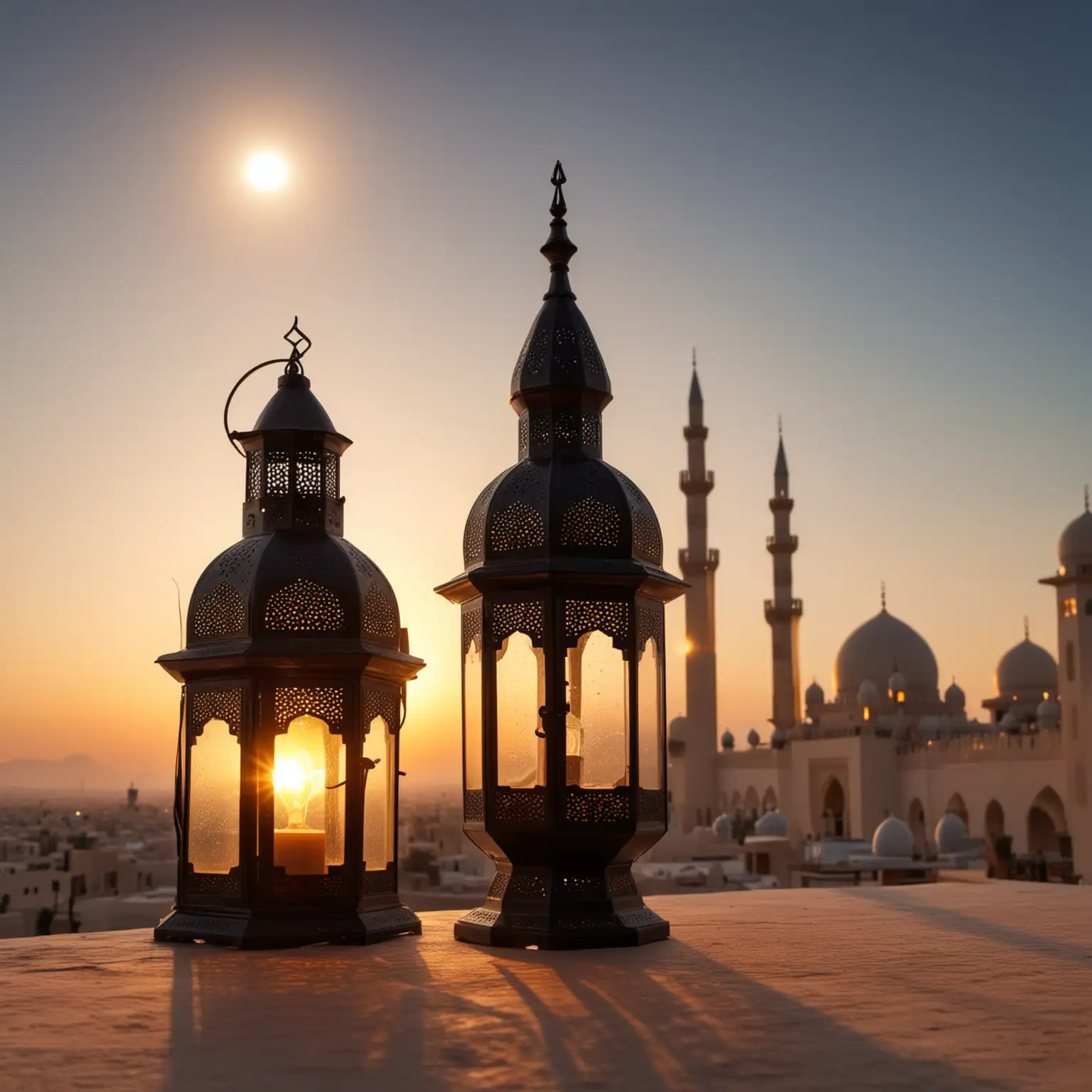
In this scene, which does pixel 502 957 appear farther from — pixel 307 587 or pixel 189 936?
pixel 307 587

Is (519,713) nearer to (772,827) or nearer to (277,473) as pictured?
(277,473)

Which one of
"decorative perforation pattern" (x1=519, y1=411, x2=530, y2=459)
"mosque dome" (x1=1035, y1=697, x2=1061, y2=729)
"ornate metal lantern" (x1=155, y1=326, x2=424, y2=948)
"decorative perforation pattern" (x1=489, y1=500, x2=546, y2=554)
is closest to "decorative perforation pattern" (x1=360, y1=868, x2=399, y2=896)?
"ornate metal lantern" (x1=155, y1=326, x2=424, y2=948)

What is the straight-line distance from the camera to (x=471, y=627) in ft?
20.0

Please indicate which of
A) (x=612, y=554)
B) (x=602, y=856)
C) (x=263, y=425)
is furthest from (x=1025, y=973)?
(x=263, y=425)

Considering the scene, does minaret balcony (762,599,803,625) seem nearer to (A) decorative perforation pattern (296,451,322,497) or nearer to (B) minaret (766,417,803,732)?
(B) minaret (766,417,803,732)

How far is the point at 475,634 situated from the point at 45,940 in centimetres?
223

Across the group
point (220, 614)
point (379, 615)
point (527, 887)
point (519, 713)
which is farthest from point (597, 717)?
point (220, 614)

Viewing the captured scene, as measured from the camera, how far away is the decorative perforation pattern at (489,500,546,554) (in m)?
5.91

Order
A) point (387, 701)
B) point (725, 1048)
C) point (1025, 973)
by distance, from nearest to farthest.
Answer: point (725, 1048), point (1025, 973), point (387, 701)

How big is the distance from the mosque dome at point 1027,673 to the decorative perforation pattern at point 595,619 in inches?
1480

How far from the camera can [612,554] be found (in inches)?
234

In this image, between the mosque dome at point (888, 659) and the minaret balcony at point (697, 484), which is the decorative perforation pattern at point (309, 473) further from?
the mosque dome at point (888, 659)

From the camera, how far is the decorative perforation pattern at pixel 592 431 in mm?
6234

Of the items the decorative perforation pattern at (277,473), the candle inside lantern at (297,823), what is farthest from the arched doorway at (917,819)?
the decorative perforation pattern at (277,473)
